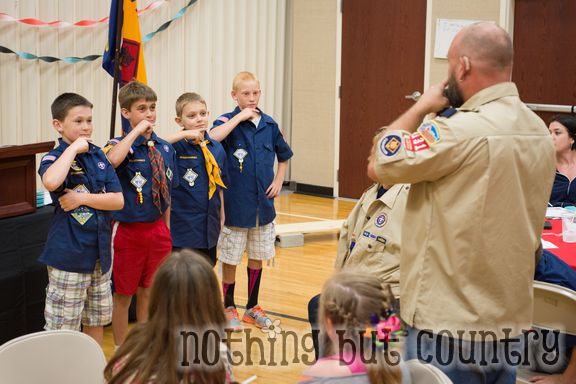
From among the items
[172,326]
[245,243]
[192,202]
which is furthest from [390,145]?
[245,243]

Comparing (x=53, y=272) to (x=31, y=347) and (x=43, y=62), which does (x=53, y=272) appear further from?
(x=43, y=62)

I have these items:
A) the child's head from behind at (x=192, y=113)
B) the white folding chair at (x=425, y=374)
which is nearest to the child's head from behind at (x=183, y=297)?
the white folding chair at (x=425, y=374)

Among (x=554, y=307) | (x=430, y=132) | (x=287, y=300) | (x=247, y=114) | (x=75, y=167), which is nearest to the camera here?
(x=430, y=132)

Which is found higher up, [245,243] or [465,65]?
[465,65]

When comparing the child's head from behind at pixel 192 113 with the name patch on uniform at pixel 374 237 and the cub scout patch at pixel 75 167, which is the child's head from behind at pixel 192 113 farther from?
the name patch on uniform at pixel 374 237

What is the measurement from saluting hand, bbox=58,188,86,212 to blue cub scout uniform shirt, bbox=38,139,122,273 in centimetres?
2

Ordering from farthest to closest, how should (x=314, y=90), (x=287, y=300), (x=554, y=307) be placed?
(x=314, y=90), (x=287, y=300), (x=554, y=307)

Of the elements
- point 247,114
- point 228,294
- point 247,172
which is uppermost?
point 247,114

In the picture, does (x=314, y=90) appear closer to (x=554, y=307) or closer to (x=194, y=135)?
(x=194, y=135)

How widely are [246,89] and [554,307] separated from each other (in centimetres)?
237

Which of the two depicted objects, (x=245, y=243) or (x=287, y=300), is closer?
(x=245, y=243)

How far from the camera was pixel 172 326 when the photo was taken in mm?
2141

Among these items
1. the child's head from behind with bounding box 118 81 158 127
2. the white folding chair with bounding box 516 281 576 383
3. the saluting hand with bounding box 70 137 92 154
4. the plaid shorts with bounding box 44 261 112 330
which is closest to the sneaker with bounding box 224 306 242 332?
the plaid shorts with bounding box 44 261 112 330

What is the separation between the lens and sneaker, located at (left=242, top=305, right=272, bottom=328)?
16.3 feet
